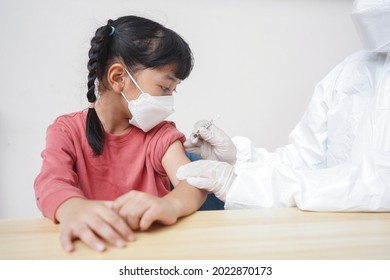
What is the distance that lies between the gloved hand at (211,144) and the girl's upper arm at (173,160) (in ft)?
0.42

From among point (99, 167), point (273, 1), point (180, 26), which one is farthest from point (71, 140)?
point (273, 1)

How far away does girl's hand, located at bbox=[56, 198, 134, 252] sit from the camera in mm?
498

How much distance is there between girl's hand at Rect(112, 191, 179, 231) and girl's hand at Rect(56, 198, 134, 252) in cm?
1

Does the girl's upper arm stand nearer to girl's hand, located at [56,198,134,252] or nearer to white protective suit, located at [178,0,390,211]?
white protective suit, located at [178,0,390,211]

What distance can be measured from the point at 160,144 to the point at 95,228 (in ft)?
1.61

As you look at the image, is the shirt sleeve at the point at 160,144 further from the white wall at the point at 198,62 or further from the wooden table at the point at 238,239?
the white wall at the point at 198,62

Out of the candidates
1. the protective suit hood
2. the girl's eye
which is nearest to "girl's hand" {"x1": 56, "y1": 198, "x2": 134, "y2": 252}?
the girl's eye

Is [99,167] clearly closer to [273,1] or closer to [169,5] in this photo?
[169,5]

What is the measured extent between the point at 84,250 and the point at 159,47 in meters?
0.64

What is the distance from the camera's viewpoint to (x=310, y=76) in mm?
1823

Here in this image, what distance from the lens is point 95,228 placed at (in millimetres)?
514

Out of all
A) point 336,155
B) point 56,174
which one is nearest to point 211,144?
point 336,155

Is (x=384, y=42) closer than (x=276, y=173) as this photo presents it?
No

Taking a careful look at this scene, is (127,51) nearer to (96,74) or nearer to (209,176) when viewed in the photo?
(96,74)
